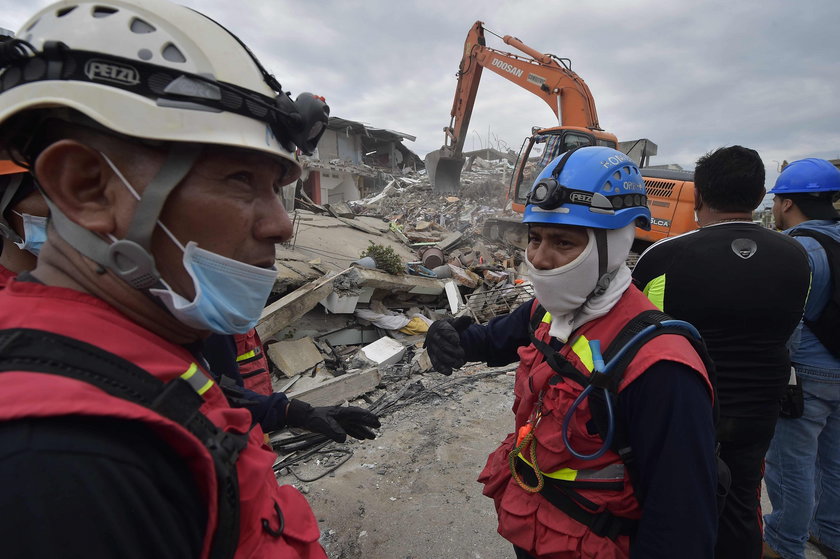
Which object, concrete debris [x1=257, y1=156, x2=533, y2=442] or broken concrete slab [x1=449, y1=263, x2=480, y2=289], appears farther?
broken concrete slab [x1=449, y1=263, x2=480, y2=289]

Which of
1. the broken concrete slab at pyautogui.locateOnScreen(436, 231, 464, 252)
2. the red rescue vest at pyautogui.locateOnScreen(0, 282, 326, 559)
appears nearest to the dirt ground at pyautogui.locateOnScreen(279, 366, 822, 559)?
the red rescue vest at pyautogui.locateOnScreen(0, 282, 326, 559)

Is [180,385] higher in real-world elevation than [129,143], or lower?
lower

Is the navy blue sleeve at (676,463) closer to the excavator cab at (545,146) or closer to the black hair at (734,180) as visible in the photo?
the black hair at (734,180)

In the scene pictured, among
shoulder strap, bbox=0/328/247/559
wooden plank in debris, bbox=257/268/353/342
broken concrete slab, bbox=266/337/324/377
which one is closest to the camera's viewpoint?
shoulder strap, bbox=0/328/247/559

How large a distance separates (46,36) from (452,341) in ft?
6.11

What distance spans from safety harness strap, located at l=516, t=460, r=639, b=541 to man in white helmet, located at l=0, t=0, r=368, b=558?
93cm

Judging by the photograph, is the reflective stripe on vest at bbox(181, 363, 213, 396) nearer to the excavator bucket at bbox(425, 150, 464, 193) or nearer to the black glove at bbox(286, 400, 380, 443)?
the black glove at bbox(286, 400, 380, 443)

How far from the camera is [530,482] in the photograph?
5.39 ft

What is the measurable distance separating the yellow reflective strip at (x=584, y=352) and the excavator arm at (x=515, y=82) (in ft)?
31.7

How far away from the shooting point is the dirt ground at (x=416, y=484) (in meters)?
2.93

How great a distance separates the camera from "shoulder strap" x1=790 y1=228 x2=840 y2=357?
8.13 feet

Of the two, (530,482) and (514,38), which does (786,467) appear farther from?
(514,38)

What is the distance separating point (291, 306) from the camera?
17.8ft

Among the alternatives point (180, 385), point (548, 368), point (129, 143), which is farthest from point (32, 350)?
point (548, 368)
